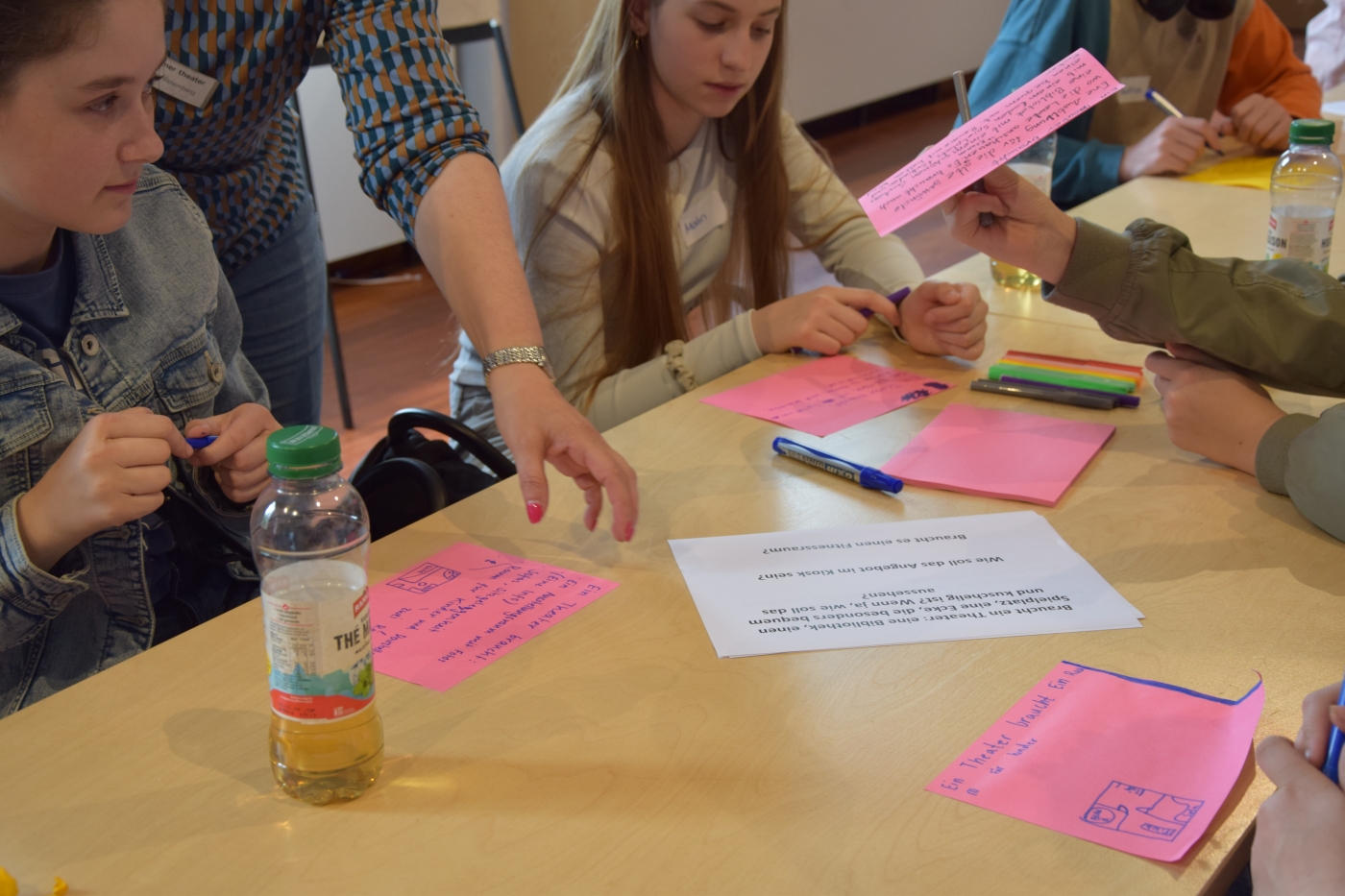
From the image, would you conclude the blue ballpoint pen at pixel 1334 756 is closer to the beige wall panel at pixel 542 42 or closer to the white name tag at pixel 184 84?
the white name tag at pixel 184 84

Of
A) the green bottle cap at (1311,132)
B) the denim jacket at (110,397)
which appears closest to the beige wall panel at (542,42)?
the green bottle cap at (1311,132)

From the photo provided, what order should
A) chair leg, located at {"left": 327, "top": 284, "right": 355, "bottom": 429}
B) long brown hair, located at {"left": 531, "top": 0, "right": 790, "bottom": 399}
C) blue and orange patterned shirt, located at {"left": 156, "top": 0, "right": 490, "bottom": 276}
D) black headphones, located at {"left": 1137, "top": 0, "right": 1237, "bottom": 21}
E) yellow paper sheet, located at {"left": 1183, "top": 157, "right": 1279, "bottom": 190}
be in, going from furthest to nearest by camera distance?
chair leg, located at {"left": 327, "top": 284, "right": 355, "bottom": 429}
black headphones, located at {"left": 1137, "top": 0, "right": 1237, "bottom": 21}
yellow paper sheet, located at {"left": 1183, "top": 157, "right": 1279, "bottom": 190}
long brown hair, located at {"left": 531, "top": 0, "right": 790, "bottom": 399}
blue and orange patterned shirt, located at {"left": 156, "top": 0, "right": 490, "bottom": 276}

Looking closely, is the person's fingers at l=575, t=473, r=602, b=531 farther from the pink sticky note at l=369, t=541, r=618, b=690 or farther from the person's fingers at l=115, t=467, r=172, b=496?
the person's fingers at l=115, t=467, r=172, b=496

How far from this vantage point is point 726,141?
68.7 inches

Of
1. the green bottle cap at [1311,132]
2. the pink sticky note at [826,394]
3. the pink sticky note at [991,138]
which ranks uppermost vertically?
the pink sticky note at [991,138]

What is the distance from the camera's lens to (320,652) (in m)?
0.62

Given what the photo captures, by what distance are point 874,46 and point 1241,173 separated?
159 inches

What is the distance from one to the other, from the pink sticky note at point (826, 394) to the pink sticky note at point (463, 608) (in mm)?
392

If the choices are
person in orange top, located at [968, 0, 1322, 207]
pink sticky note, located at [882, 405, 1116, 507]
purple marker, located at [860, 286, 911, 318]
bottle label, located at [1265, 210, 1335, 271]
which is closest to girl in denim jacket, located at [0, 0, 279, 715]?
pink sticky note, located at [882, 405, 1116, 507]

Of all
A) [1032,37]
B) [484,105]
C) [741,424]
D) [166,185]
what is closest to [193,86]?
[166,185]

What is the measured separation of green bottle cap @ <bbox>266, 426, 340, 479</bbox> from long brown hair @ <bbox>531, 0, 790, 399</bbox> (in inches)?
35.4

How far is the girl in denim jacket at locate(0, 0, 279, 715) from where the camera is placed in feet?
2.82

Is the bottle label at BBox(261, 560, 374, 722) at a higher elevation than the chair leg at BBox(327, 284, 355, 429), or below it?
higher

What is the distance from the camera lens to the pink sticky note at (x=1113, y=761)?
66cm
